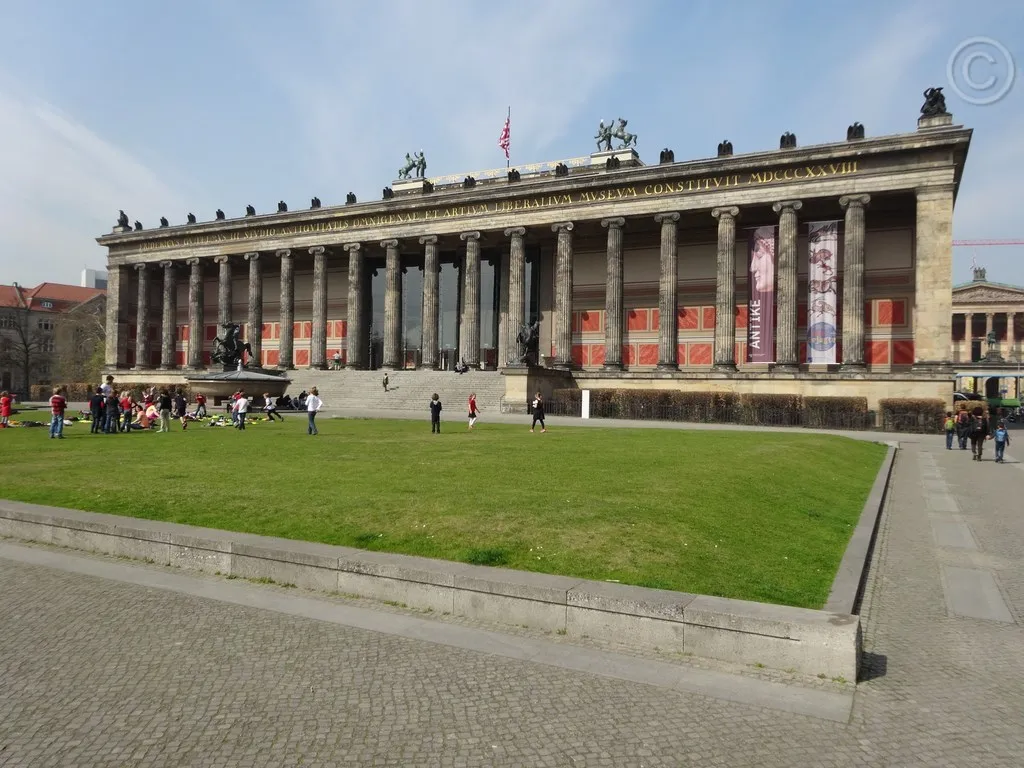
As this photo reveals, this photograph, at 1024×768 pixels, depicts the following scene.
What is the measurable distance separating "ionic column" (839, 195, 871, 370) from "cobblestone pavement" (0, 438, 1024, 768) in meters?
41.6

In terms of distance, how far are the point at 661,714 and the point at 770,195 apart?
48.7 m

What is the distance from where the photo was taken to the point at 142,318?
71.4 meters

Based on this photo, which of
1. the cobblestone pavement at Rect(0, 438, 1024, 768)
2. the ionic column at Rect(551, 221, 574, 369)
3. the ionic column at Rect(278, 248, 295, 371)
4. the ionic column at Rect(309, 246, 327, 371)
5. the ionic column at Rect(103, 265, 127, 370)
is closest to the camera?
the cobblestone pavement at Rect(0, 438, 1024, 768)

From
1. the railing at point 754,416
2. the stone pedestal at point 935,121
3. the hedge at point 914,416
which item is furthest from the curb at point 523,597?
the stone pedestal at point 935,121

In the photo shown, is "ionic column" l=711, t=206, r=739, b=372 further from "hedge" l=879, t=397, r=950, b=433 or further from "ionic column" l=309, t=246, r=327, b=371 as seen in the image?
"ionic column" l=309, t=246, r=327, b=371

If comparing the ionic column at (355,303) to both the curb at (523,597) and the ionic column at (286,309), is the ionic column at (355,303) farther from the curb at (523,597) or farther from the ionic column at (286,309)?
the curb at (523,597)

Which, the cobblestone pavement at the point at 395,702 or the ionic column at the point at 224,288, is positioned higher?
the ionic column at the point at 224,288

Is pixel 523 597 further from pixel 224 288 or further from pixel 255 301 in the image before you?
pixel 224 288

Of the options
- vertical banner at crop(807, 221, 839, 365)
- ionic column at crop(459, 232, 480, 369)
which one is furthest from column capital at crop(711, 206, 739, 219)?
ionic column at crop(459, 232, 480, 369)

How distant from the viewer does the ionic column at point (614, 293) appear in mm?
53219

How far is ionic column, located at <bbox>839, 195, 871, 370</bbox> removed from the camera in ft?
151

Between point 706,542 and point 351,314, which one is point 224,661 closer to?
point 706,542

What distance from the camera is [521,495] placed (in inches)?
456

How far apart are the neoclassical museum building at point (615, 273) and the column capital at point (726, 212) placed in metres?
0.17
